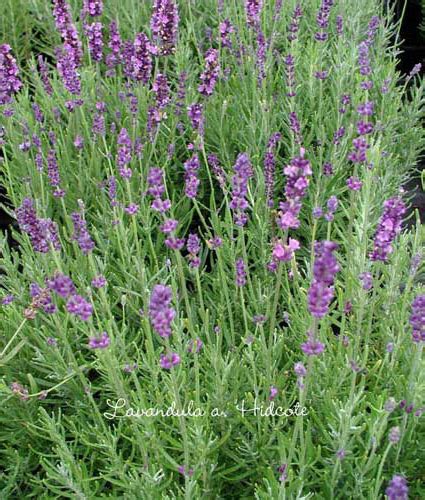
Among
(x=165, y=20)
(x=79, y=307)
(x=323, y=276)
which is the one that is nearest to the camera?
(x=323, y=276)

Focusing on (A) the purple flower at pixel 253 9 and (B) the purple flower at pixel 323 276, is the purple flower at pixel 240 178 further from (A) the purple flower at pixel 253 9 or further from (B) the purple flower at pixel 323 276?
(A) the purple flower at pixel 253 9

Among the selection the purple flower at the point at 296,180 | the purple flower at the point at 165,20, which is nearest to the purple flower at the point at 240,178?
the purple flower at the point at 296,180

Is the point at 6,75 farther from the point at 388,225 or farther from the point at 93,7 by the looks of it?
the point at 388,225

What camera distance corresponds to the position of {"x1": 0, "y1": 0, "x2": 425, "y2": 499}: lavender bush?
172 cm

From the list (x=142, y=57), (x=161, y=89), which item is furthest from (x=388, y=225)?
(x=142, y=57)

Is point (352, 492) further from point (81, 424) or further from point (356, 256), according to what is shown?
point (81, 424)

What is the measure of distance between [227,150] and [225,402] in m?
1.64

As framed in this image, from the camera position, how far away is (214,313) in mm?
2555

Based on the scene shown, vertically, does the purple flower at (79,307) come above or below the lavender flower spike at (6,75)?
below

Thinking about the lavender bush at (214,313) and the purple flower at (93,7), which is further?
the purple flower at (93,7)

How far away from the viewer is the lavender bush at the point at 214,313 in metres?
1.72

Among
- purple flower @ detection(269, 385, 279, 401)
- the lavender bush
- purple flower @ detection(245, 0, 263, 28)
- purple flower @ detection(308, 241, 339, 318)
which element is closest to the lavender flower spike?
the lavender bush

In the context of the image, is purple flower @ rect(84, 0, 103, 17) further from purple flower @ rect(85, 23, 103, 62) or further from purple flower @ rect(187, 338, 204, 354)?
purple flower @ rect(187, 338, 204, 354)

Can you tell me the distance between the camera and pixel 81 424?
210cm
